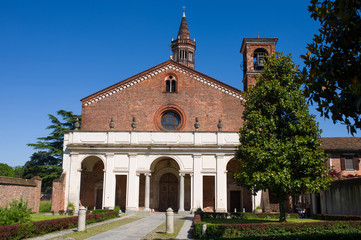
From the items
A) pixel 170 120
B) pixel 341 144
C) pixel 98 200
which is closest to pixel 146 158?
pixel 170 120

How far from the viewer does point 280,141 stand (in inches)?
730

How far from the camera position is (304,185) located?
58.1 ft

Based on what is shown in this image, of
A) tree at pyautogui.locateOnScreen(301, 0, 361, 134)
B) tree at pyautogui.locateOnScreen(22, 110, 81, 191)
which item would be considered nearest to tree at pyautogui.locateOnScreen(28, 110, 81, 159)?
Answer: tree at pyautogui.locateOnScreen(22, 110, 81, 191)

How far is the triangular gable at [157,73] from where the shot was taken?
1244 inches

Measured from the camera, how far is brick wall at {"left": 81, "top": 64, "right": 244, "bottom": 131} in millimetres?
30969

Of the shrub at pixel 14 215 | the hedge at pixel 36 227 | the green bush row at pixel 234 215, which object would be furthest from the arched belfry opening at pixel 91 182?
the shrub at pixel 14 215

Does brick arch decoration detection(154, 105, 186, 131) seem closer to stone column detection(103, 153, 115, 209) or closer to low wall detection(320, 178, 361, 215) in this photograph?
stone column detection(103, 153, 115, 209)

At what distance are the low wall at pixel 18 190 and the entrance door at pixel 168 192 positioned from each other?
10.4 meters

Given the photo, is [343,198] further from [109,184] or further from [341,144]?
[109,184]

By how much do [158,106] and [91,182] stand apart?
9191 millimetres

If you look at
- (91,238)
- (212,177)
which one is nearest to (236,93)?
(212,177)

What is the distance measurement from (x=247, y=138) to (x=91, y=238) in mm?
9920

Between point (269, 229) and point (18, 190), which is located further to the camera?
point (18, 190)

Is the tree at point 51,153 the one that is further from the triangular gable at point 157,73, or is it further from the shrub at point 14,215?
the shrub at point 14,215
